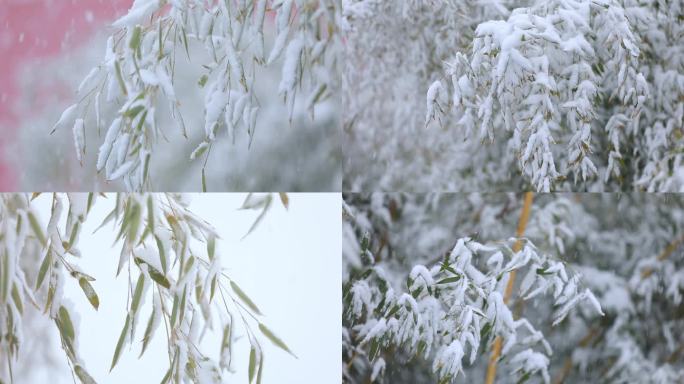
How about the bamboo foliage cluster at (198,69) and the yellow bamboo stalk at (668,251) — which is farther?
the yellow bamboo stalk at (668,251)

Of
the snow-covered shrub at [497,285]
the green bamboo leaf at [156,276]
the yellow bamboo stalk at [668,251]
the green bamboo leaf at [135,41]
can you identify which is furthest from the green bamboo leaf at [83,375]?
the yellow bamboo stalk at [668,251]

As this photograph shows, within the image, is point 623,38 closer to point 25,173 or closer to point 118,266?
point 118,266

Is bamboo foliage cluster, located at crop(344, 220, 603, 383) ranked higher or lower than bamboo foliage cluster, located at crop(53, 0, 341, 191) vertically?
lower

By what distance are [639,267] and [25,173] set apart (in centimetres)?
117

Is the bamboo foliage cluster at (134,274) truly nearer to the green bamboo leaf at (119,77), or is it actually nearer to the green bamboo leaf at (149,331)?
the green bamboo leaf at (149,331)

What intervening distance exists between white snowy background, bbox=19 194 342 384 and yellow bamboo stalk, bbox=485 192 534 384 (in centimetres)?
29

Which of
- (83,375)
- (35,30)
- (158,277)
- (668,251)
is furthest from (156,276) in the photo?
(668,251)

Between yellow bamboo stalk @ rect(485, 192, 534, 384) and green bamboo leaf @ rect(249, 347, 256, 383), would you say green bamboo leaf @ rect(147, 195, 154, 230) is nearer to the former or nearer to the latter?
green bamboo leaf @ rect(249, 347, 256, 383)

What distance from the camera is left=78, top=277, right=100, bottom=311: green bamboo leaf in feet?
5.03

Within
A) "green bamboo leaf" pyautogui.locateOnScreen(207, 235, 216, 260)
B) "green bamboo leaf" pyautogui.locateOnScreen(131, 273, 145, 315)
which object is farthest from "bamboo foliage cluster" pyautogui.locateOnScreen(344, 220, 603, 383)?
"green bamboo leaf" pyautogui.locateOnScreen(131, 273, 145, 315)

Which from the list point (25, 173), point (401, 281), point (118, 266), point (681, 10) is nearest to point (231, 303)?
point (118, 266)

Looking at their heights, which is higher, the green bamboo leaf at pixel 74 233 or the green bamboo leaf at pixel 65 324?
the green bamboo leaf at pixel 74 233

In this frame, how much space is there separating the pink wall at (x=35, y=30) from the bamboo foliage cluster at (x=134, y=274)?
14 centimetres

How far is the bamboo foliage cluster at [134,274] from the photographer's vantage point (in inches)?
60.1
